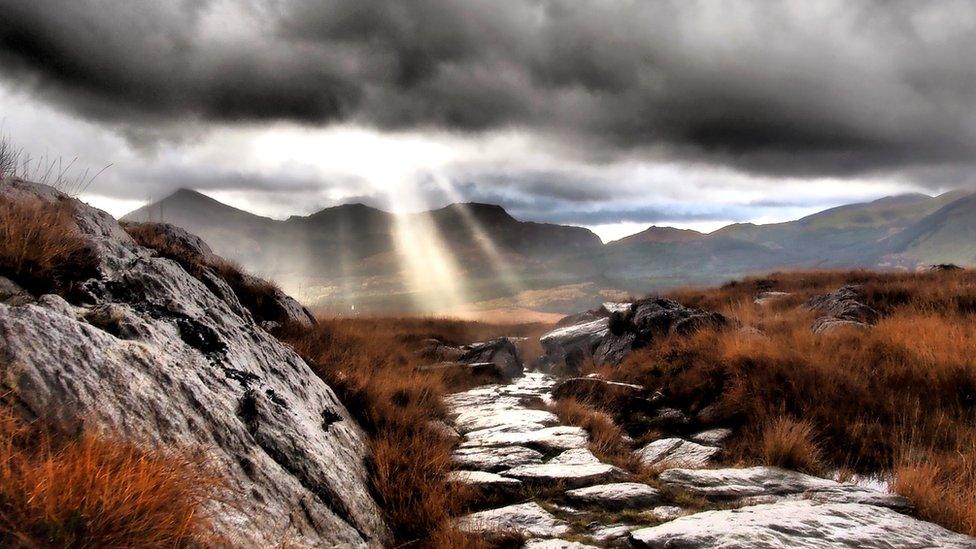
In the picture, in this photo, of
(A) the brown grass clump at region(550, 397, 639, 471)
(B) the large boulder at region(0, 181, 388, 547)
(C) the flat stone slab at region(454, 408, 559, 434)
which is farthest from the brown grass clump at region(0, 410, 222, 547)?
(C) the flat stone slab at region(454, 408, 559, 434)

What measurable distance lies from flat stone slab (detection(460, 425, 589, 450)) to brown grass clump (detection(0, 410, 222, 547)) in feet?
18.6

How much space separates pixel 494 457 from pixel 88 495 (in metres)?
5.61

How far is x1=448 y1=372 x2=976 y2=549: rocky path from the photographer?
4.23 metres

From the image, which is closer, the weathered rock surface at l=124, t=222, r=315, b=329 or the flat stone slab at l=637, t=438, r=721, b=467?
the flat stone slab at l=637, t=438, r=721, b=467

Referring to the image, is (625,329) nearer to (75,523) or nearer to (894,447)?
(894,447)

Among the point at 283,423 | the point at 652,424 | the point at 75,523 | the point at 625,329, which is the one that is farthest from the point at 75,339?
the point at 625,329

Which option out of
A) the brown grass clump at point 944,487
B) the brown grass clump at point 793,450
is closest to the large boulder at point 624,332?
the brown grass clump at point 793,450

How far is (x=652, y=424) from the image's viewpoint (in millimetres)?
9062

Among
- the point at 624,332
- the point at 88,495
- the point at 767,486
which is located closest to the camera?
the point at 88,495

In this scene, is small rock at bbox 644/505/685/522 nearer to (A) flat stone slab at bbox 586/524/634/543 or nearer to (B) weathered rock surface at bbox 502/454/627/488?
(A) flat stone slab at bbox 586/524/634/543

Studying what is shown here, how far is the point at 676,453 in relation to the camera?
24.5 ft

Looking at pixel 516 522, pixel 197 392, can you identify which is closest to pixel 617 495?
pixel 516 522

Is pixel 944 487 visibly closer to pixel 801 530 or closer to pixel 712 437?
pixel 801 530

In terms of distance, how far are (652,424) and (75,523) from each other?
8.47 m
